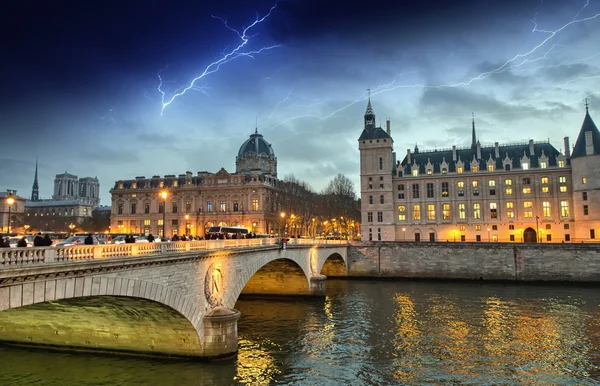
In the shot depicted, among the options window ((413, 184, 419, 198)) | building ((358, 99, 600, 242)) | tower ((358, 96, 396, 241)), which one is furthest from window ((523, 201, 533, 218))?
tower ((358, 96, 396, 241))

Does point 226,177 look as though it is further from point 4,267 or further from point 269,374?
point 4,267

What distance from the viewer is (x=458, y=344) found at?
100 feet

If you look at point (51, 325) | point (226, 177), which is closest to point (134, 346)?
point (51, 325)

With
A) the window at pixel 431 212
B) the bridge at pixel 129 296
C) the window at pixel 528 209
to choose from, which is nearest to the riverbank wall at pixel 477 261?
the window at pixel 431 212

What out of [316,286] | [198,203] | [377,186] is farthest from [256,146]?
[316,286]

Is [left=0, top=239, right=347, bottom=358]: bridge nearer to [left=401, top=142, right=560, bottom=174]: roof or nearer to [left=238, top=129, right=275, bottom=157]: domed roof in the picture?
[left=401, top=142, right=560, bottom=174]: roof

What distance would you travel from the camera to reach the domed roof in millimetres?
137250

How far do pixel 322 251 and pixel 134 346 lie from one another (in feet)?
121

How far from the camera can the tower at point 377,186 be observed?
94438 mm

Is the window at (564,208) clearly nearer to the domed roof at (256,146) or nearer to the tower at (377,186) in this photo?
the tower at (377,186)

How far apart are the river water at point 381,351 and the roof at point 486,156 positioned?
47.8 meters

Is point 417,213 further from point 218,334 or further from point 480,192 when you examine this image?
point 218,334

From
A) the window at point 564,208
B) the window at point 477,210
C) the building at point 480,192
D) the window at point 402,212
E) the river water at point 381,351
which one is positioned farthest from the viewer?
the window at point 402,212

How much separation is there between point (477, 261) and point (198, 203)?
69.3 m
